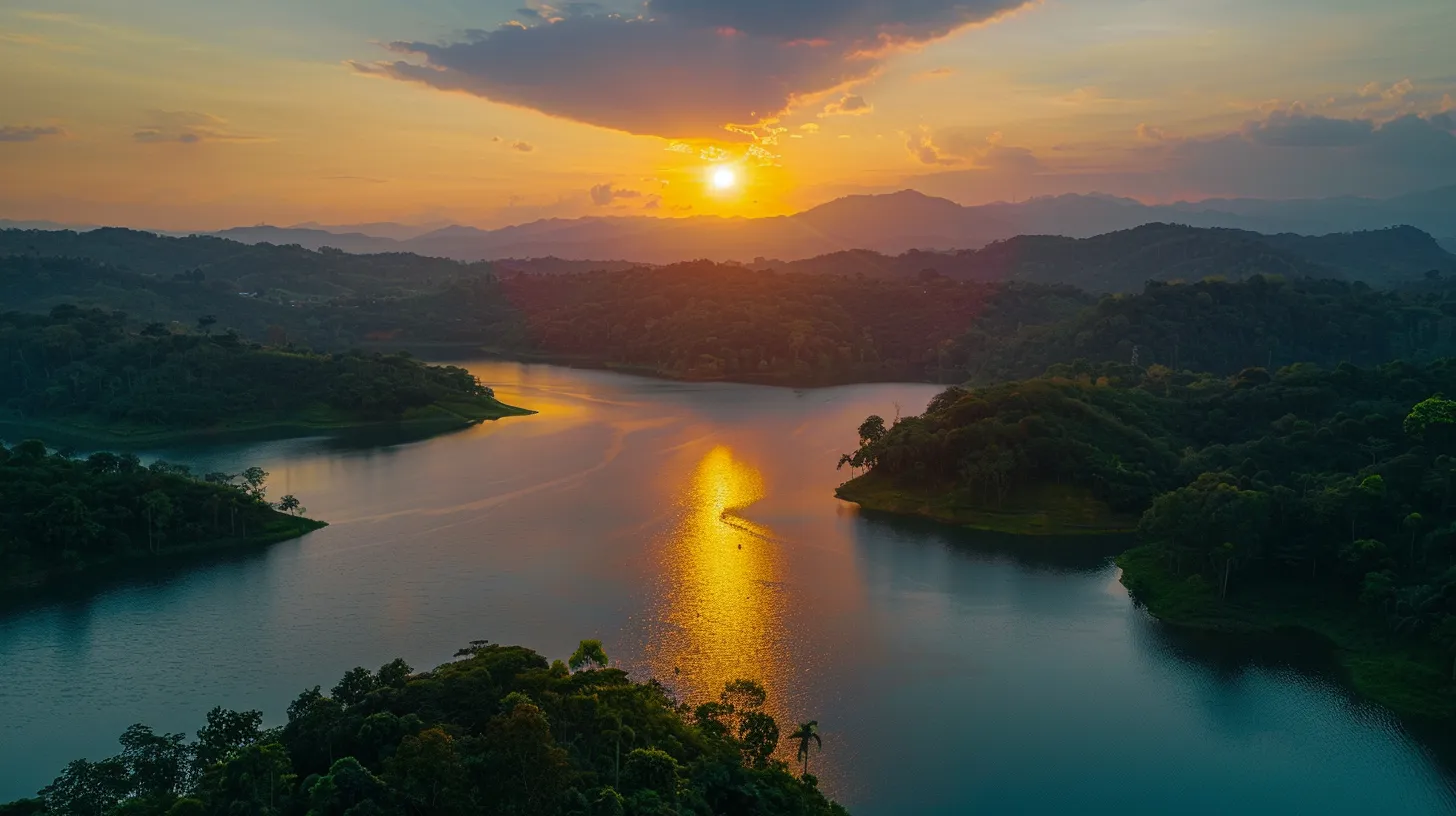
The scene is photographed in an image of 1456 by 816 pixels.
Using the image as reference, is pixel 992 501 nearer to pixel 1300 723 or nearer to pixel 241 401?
pixel 1300 723

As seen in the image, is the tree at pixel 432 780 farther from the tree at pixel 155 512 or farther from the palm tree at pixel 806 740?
the tree at pixel 155 512

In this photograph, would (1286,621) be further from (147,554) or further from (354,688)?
(147,554)

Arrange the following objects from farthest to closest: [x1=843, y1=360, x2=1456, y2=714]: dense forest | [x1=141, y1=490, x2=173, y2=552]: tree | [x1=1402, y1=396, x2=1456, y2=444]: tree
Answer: [x1=1402, y1=396, x2=1456, y2=444]: tree
[x1=141, y1=490, x2=173, y2=552]: tree
[x1=843, y1=360, x2=1456, y2=714]: dense forest

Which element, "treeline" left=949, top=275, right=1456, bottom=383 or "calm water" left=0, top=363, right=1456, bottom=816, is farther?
"treeline" left=949, top=275, right=1456, bottom=383

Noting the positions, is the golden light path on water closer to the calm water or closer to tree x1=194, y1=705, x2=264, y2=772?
the calm water

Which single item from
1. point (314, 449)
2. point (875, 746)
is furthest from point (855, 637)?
point (314, 449)

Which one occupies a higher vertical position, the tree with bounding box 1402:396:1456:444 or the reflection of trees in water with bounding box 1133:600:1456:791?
the tree with bounding box 1402:396:1456:444

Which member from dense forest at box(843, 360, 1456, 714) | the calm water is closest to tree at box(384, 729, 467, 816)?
the calm water

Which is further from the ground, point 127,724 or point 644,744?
point 644,744
